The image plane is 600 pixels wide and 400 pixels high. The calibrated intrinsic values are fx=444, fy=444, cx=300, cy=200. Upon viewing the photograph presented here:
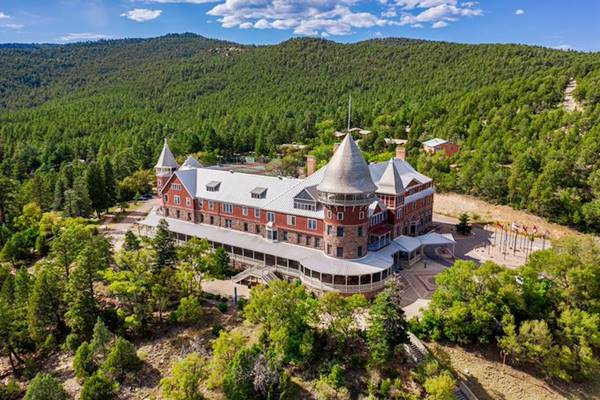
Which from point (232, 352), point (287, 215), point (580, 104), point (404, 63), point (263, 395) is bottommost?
point (263, 395)

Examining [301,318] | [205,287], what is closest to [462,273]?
[301,318]

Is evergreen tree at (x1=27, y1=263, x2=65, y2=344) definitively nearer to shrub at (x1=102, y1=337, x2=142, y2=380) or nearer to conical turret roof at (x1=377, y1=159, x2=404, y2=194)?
shrub at (x1=102, y1=337, x2=142, y2=380)

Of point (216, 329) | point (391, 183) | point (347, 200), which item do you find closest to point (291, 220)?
point (347, 200)

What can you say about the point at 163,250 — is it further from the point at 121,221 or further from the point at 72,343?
the point at 121,221

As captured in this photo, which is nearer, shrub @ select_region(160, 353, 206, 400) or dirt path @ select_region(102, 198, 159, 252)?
shrub @ select_region(160, 353, 206, 400)

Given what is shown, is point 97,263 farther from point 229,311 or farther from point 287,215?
point 287,215

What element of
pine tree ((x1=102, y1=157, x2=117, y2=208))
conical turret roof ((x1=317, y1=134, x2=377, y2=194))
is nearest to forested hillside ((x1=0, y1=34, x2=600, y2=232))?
pine tree ((x1=102, y1=157, x2=117, y2=208))
